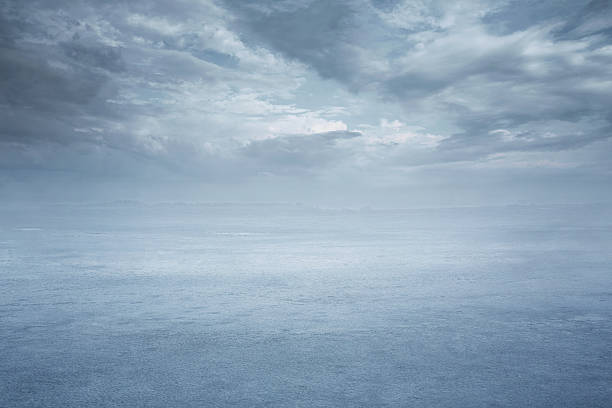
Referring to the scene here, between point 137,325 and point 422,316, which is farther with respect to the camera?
point 422,316

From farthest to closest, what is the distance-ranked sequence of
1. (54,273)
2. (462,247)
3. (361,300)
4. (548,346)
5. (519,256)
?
(462,247)
(519,256)
(54,273)
(361,300)
(548,346)

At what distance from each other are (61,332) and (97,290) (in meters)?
4.06

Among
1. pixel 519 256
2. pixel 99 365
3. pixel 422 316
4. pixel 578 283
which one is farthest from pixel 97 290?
pixel 519 256

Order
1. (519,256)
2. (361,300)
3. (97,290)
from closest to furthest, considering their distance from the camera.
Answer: (361,300) < (97,290) < (519,256)

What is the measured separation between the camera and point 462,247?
896 inches

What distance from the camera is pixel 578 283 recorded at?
12.5 meters

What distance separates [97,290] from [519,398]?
10.8 metres

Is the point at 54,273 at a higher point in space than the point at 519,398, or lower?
higher

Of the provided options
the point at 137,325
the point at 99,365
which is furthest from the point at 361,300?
the point at 99,365

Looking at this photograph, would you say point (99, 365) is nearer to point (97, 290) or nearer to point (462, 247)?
point (97, 290)

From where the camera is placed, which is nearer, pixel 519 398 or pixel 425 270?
pixel 519 398

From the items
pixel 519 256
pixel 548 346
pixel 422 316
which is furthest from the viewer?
pixel 519 256

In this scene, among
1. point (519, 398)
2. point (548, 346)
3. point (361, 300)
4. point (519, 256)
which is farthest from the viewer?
point (519, 256)

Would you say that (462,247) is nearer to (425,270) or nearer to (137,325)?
(425,270)
